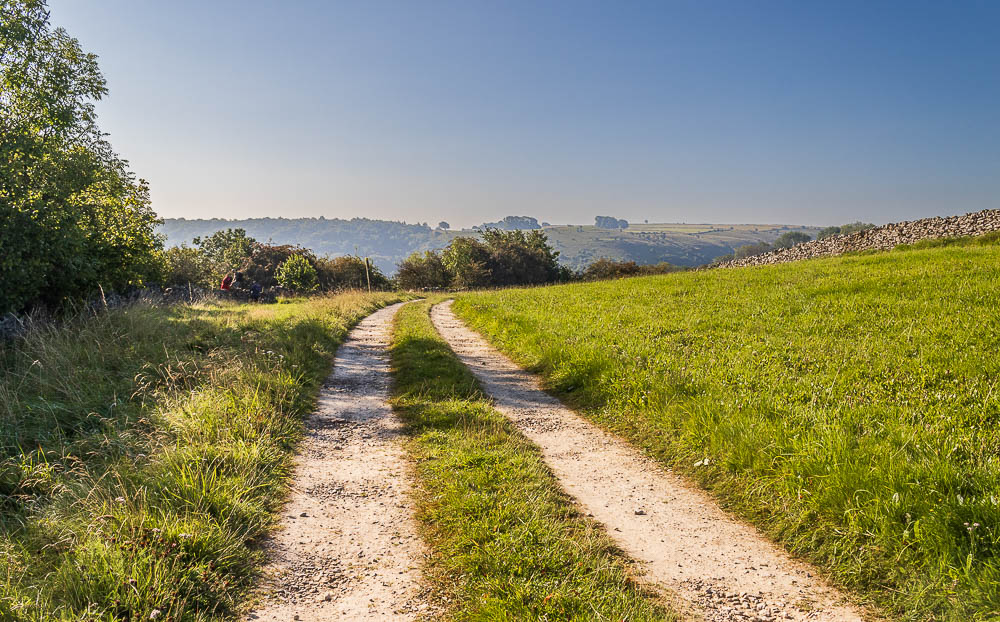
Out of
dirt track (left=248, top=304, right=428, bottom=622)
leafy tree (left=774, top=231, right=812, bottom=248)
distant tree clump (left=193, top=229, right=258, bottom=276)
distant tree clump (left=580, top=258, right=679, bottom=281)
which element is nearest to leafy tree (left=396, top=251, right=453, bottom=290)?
distant tree clump (left=193, top=229, right=258, bottom=276)

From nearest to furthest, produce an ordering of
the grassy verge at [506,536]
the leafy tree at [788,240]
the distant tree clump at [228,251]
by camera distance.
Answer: the grassy verge at [506,536] → the distant tree clump at [228,251] → the leafy tree at [788,240]

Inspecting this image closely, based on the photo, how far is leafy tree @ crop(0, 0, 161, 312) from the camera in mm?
11852

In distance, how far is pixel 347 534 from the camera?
4102 millimetres

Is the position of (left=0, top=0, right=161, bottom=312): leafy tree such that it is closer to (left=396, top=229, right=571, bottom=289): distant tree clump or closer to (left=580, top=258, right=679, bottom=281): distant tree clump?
(left=580, top=258, right=679, bottom=281): distant tree clump

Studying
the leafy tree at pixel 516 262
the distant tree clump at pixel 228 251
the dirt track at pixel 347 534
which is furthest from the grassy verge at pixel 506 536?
the leafy tree at pixel 516 262

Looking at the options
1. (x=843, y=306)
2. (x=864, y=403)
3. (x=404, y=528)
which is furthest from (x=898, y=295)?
(x=404, y=528)

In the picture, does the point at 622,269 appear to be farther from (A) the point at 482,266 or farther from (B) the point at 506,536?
(B) the point at 506,536

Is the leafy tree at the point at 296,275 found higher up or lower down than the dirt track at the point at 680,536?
higher up

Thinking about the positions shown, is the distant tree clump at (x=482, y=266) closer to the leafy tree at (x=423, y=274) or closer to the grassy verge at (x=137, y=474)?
the leafy tree at (x=423, y=274)

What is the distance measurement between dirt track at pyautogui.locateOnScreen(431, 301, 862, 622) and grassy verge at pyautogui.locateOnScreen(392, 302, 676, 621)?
0.97ft

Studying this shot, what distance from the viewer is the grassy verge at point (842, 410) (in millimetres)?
3383

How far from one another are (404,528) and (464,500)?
608mm

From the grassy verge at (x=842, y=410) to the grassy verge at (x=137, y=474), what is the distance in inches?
186

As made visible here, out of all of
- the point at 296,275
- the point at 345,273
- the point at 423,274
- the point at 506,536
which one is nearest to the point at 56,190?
the point at 506,536
